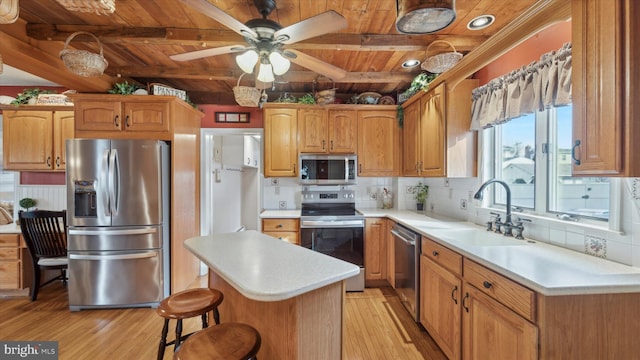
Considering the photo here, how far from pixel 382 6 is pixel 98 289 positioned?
359 cm

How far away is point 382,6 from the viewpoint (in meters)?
1.90

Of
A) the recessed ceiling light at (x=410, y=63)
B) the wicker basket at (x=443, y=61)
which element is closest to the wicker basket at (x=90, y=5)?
the wicker basket at (x=443, y=61)

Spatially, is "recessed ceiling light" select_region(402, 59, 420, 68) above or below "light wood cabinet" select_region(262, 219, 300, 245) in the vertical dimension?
above

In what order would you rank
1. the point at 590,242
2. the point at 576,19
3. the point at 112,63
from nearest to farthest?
the point at 576,19, the point at 590,242, the point at 112,63

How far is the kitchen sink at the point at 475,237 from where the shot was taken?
1.85 meters

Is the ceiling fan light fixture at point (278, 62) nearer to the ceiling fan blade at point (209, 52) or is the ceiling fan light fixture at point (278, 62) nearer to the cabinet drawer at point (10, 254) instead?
the ceiling fan blade at point (209, 52)

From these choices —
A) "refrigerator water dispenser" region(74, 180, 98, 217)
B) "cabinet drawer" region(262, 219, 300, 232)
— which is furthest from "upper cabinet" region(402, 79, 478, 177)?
"refrigerator water dispenser" region(74, 180, 98, 217)

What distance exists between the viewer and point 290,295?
1004 mm

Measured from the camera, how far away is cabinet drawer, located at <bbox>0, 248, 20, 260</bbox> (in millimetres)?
2852

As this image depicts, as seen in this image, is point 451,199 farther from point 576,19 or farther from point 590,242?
point 576,19

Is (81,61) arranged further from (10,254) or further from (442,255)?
(442,255)

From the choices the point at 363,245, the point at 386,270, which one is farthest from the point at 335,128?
the point at 386,270

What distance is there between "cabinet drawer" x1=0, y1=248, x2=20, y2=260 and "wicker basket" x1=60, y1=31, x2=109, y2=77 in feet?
7.41

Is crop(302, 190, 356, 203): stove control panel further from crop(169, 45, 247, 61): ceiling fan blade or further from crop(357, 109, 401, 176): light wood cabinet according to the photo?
crop(169, 45, 247, 61): ceiling fan blade
